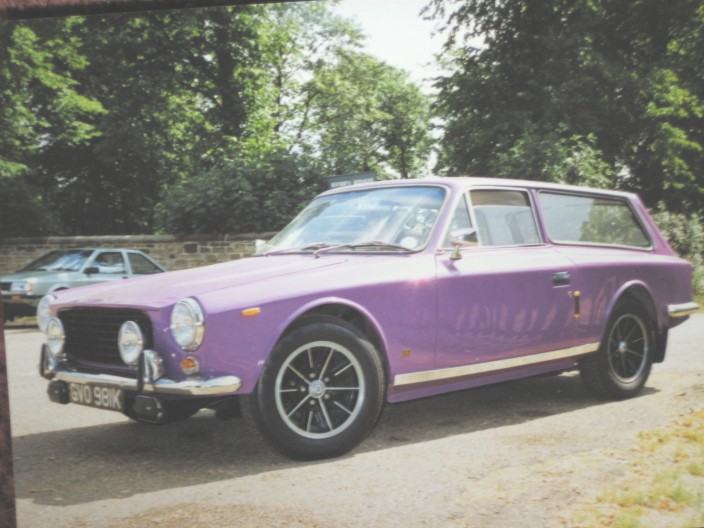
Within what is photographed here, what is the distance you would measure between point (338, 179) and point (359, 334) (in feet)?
4.44

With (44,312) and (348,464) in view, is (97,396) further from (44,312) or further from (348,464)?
(348,464)

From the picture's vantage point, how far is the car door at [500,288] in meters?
4.05

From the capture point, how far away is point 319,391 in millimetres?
3574

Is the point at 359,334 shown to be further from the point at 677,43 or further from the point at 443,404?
the point at 677,43

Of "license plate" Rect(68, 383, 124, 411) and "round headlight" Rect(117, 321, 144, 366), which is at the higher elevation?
"round headlight" Rect(117, 321, 144, 366)

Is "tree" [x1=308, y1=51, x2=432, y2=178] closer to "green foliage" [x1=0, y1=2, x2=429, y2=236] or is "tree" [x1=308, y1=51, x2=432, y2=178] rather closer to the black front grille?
"green foliage" [x1=0, y1=2, x2=429, y2=236]

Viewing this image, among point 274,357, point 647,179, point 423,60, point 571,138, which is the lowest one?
point 274,357

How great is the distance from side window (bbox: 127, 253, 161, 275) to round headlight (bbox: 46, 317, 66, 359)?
0.90 m

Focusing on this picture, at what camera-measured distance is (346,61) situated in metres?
3.76

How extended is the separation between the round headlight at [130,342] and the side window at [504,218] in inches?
82.5

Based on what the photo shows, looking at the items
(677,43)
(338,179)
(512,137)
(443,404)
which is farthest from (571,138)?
(443,404)

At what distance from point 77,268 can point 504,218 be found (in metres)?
2.84

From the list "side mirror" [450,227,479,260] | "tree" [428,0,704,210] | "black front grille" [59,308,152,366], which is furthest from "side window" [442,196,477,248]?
"black front grille" [59,308,152,366]

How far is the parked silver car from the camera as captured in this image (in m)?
3.70
